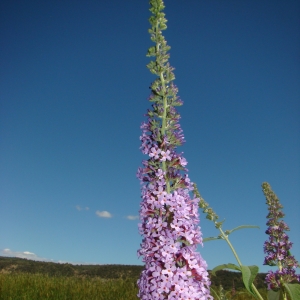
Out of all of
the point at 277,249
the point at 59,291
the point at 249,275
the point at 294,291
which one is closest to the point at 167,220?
the point at 249,275

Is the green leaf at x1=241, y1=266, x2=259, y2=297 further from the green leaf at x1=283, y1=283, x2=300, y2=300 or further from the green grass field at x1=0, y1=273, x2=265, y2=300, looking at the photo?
the green grass field at x1=0, y1=273, x2=265, y2=300

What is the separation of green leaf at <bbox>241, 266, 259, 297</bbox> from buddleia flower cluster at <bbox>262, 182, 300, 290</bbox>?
7.65 feet

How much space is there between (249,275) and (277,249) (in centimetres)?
290

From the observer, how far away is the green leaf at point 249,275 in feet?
9.62

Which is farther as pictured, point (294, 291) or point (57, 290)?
point (57, 290)

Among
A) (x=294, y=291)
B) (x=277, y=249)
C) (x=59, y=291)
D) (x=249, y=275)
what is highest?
(x=277, y=249)

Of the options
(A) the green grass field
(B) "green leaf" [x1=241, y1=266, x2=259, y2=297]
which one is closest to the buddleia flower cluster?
(B) "green leaf" [x1=241, y1=266, x2=259, y2=297]

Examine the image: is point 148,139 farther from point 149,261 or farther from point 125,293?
point 125,293

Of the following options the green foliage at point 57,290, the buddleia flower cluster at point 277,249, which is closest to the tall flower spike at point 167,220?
the buddleia flower cluster at point 277,249

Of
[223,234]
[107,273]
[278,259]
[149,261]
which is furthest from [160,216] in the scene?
[107,273]

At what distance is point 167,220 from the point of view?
3076 millimetres

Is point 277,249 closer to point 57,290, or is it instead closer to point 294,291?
point 294,291

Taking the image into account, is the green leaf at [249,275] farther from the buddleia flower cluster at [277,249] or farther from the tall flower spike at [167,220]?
the buddleia flower cluster at [277,249]

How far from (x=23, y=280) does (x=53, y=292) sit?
2611 mm
